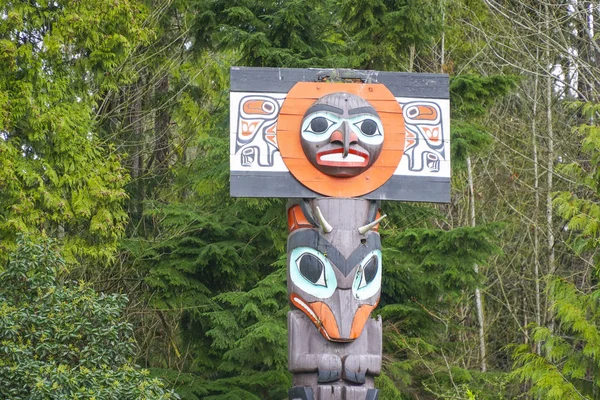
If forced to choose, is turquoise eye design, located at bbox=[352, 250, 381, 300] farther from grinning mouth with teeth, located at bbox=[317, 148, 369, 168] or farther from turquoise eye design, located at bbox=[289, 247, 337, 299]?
grinning mouth with teeth, located at bbox=[317, 148, 369, 168]

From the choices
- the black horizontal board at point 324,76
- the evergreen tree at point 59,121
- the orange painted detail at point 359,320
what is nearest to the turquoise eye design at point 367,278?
the orange painted detail at point 359,320

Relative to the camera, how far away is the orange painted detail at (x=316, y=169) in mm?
9352

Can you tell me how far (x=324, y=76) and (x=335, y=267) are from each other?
1995 millimetres

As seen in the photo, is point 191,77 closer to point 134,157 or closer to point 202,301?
point 134,157

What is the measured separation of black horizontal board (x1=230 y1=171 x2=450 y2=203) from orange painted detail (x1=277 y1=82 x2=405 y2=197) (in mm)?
69

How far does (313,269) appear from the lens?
30.0ft

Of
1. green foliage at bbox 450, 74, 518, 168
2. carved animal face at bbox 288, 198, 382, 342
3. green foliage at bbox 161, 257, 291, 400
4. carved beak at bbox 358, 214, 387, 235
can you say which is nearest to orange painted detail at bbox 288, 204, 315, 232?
carved animal face at bbox 288, 198, 382, 342

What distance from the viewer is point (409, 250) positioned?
1355 centimetres

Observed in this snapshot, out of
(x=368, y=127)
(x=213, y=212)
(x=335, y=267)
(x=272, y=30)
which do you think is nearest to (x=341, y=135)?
(x=368, y=127)

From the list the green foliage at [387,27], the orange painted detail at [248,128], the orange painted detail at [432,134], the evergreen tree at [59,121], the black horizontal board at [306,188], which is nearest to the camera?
the black horizontal board at [306,188]

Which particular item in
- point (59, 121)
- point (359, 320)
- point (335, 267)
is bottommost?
point (359, 320)

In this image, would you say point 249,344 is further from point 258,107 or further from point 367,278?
point 258,107

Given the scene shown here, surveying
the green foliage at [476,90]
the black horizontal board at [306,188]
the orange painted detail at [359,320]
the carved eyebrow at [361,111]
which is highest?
the green foliage at [476,90]

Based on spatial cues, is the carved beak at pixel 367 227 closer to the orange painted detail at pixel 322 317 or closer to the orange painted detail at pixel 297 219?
the orange painted detail at pixel 297 219
